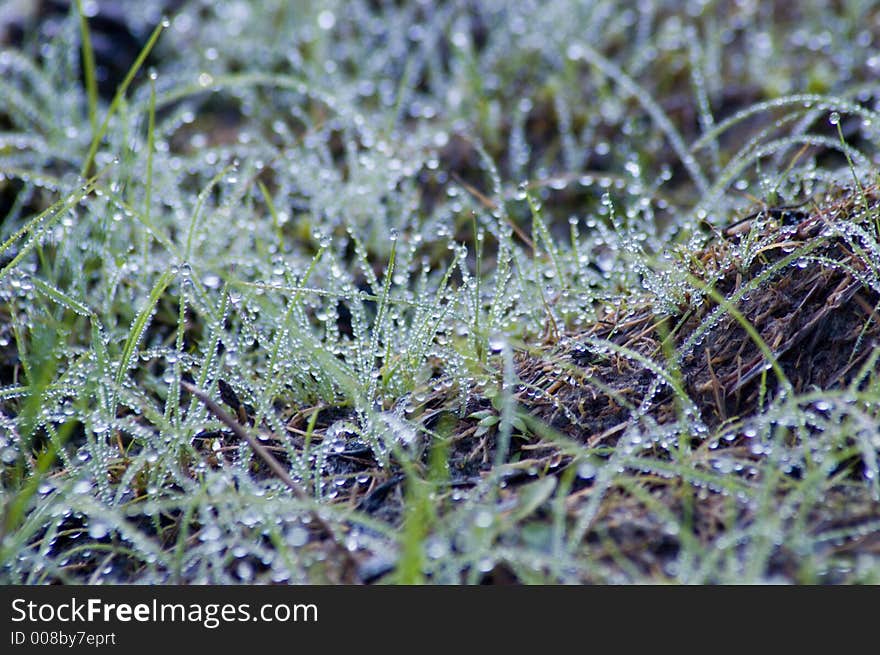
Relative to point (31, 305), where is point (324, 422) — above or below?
below

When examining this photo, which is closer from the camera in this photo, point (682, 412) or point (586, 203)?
point (682, 412)

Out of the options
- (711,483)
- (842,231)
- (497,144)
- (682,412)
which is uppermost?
(497,144)

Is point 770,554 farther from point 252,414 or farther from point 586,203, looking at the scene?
point 586,203
